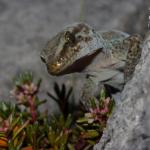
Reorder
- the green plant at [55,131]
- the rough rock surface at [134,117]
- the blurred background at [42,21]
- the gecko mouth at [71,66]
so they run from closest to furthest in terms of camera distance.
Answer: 1. the rough rock surface at [134,117]
2. the green plant at [55,131]
3. the gecko mouth at [71,66]
4. the blurred background at [42,21]

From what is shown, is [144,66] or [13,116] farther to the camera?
[13,116]

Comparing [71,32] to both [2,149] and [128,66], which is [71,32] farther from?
[2,149]

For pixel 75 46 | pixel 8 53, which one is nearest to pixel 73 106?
pixel 75 46

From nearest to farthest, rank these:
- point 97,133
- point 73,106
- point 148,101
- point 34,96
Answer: point 148,101, point 97,133, point 34,96, point 73,106

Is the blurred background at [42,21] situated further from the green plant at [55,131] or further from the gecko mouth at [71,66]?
the green plant at [55,131]

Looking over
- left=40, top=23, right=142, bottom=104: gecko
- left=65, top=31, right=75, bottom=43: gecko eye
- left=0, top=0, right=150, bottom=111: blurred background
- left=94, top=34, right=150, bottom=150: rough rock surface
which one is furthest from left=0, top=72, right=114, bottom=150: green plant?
left=0, top=0, right=150, bottom=111: blurred background

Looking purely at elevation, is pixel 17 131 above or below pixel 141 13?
below

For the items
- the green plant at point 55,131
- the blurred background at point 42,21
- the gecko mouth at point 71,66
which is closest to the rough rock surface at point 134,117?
the green plant at point 55,131

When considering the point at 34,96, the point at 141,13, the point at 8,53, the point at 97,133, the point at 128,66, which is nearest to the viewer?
the point at 97,133
